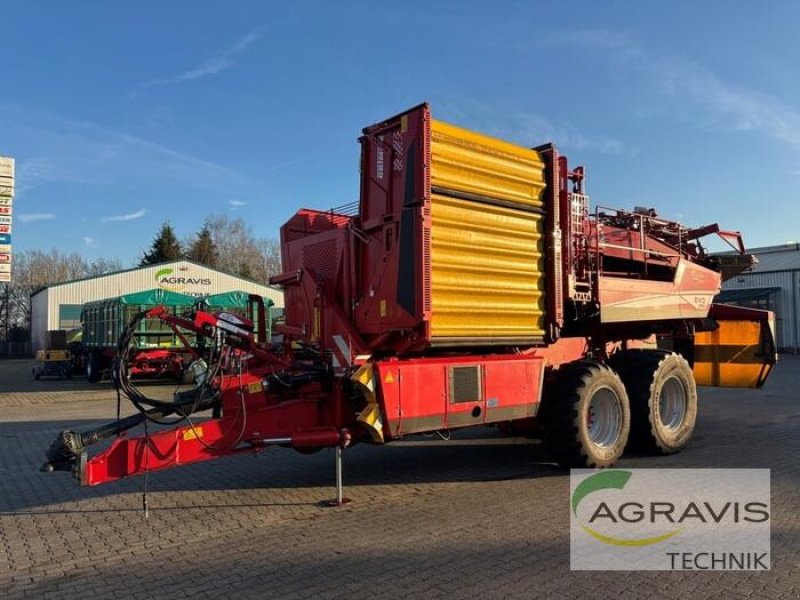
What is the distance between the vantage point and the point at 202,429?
6.04 metres

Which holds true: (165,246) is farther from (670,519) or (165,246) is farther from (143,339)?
(670,519)

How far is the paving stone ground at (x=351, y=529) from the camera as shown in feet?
14.4

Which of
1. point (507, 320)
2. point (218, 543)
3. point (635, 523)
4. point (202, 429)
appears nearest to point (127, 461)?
point (202, 429)

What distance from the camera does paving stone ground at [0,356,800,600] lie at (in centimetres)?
440

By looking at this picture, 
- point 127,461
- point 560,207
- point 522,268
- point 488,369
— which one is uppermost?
point 560,207

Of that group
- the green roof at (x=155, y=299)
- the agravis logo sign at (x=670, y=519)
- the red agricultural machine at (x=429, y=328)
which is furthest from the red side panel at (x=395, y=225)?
the green roof at (x=155, y=299)

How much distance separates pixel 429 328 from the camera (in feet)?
20.4

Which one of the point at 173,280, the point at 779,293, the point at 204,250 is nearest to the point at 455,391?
the point at 779,293

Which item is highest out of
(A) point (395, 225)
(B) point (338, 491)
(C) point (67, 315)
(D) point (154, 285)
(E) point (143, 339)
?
(D) point (154, 285)

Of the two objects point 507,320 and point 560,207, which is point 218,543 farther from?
point 560,207

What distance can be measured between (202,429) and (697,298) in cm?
718

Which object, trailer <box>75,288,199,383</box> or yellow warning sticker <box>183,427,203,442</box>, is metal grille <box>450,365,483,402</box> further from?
trailer <box>75,288,199,383</box>

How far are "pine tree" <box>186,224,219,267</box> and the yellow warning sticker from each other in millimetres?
62827

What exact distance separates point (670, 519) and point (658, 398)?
9.65 feet
